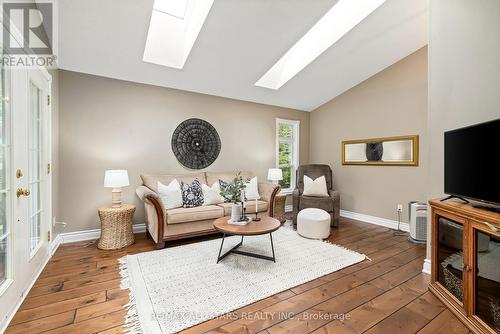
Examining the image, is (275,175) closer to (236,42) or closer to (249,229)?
(249,229)

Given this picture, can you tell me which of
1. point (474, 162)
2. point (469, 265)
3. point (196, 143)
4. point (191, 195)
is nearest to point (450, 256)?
point (469, 265)

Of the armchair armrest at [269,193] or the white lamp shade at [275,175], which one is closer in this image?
the armchair armrest at [269,193]

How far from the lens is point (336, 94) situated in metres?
4.80

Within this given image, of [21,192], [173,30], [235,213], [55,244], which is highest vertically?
[173,30]

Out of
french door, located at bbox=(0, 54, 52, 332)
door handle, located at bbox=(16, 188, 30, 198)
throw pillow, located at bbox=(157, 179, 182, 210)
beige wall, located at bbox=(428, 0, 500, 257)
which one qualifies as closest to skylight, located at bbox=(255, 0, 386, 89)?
beige wall, located at bbox=(428, 0, 500, 257)

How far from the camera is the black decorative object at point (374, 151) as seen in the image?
13.5ft

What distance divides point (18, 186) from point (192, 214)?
5.78 ft

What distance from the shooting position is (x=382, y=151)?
4.09 metres

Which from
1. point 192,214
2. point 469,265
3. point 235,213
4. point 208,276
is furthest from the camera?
point 192,214

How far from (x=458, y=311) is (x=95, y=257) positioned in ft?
11.6

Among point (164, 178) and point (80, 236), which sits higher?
point (164, 178)

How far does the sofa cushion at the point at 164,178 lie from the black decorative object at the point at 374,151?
10.2 ft

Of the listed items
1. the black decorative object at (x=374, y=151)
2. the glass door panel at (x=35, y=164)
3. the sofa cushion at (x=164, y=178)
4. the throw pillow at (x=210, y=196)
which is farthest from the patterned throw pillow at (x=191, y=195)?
the black decorative object at (x=374, y=151)

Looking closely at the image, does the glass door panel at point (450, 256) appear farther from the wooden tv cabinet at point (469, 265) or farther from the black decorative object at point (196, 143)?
the black decorative object at point (196, 143)
